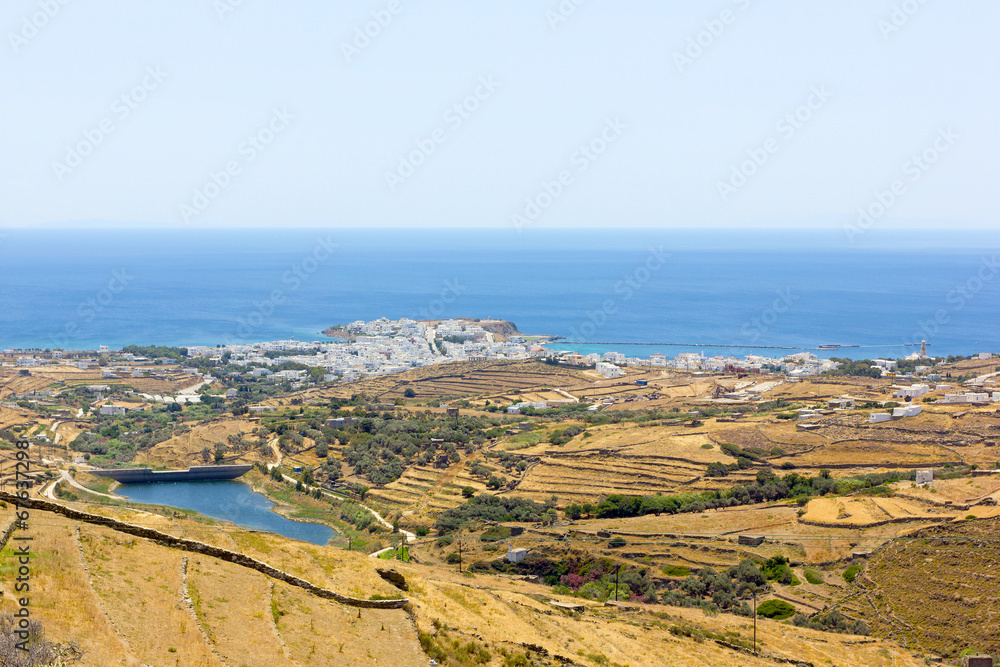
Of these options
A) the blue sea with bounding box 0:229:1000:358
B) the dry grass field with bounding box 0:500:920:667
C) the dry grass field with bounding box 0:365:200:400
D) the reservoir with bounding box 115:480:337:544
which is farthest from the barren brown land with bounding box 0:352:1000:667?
the blue sea with bounding box 0:229:1000:358

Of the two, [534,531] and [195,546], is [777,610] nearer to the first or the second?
[534,531]

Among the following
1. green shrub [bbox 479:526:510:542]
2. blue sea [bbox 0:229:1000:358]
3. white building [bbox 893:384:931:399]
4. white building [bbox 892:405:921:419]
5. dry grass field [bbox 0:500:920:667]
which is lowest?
dry grass field [bbox 0:500:920:667]

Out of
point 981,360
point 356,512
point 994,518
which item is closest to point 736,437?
point 994,518

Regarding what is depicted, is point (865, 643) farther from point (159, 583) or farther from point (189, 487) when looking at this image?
point (189, 487)

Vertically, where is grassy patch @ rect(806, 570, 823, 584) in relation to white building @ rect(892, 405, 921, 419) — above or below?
below

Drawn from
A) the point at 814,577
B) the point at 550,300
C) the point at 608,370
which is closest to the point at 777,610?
the point at 814,577

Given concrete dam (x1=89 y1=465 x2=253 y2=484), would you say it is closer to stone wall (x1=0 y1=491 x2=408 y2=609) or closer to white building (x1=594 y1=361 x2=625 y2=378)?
stone wall (x1=0 y1=491 x2=408 y2=609)

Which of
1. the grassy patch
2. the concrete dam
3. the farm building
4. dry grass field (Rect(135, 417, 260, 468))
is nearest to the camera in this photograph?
the grassy patch
